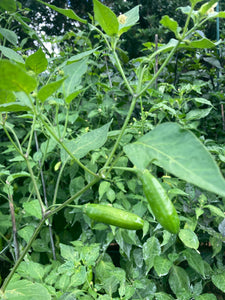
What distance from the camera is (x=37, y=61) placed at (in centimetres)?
45

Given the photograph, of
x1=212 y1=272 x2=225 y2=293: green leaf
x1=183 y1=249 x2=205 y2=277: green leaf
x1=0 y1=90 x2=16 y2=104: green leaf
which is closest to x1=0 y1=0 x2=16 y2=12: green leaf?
x1=0 y1=90 x2=16 y2=104: green leaf

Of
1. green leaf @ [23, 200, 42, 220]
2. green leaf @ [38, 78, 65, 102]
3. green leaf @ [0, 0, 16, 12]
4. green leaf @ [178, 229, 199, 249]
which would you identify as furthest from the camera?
green leaf @ [0, 0, 16, 12]

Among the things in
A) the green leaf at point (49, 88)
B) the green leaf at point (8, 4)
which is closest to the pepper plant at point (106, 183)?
the green leaf at point (49, 88)

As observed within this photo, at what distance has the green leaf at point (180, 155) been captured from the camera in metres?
0.27

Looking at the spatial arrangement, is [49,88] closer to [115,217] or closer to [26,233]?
[115,217]

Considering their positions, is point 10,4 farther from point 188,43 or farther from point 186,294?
point 186,294

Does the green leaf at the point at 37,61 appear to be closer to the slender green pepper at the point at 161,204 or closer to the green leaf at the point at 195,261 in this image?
the slender green pepper at the point at 161,204

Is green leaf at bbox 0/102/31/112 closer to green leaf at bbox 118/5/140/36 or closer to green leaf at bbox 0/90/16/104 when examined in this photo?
green leaf at bbox 0/90/16/104

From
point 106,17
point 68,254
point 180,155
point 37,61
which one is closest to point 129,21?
point 106,17

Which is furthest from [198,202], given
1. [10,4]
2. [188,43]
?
[10,4]

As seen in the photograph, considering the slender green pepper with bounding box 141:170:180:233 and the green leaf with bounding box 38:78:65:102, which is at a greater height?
the green leaf with bounding box 38:78:65:102

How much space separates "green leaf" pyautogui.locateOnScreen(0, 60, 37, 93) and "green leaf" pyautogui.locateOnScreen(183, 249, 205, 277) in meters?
0.91

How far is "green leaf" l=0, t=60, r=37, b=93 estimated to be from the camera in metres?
0.31

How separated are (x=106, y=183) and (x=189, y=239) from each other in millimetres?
348
